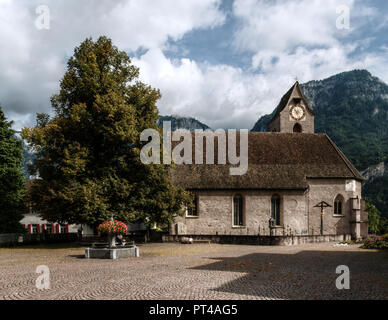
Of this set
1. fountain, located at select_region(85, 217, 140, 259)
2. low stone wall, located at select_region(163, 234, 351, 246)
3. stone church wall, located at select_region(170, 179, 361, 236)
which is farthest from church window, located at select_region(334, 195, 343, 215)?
fountain, located at select_region(85, 217, 140, 259)

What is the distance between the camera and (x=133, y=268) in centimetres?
1585

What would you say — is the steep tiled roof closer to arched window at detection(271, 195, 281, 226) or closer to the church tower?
arched window at detection(271, 195, 281, 226)

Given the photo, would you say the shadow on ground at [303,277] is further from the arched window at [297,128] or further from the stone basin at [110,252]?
the arched window at [297,128]

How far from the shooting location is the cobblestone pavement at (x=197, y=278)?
1048 centimetres

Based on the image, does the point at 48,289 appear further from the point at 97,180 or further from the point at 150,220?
the point at 150,220

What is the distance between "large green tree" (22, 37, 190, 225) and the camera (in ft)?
83.9

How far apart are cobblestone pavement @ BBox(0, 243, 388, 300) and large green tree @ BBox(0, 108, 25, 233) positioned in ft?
53.3

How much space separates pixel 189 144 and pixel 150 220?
12669mm

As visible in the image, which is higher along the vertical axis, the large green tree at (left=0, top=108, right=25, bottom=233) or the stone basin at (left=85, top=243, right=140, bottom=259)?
the large green tree at (left=0, top=108, right=25, bottom=233)

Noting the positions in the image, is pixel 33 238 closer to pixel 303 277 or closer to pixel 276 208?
pixel 276 208

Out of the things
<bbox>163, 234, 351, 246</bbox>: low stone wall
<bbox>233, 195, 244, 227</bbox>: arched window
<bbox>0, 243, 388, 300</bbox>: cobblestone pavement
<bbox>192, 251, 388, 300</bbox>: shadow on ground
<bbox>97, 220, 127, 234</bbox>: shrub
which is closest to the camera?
<bbox>0, 243, 388, 300</bbox>: cobblestone pavement

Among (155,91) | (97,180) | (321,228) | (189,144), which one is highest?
(155,91)

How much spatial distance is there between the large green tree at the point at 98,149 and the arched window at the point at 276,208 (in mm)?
10505
